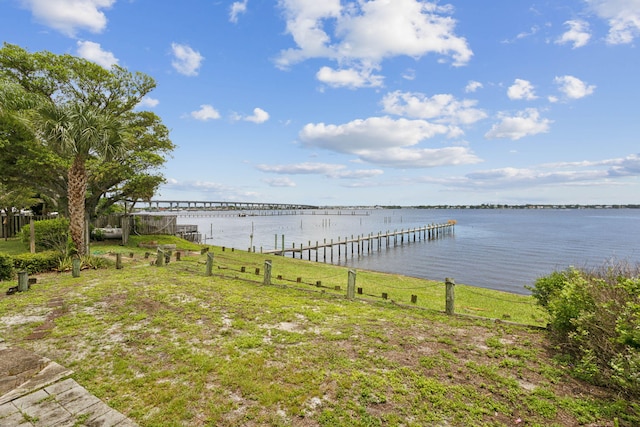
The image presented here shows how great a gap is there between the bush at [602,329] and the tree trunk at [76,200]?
16996mm

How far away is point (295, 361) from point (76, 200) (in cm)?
1338

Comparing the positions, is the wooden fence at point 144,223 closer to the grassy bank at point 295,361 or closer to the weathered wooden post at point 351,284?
the grassy bank at point 295,361

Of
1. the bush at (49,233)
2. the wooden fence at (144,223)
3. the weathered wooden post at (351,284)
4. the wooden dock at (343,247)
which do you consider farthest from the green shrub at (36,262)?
the wooden dock at (343,247)

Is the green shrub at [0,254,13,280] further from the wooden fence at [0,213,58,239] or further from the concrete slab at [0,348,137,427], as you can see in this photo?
the wooden fence at [0,213,58,239]

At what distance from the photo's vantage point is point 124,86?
23844mm

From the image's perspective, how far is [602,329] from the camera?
5316 mm

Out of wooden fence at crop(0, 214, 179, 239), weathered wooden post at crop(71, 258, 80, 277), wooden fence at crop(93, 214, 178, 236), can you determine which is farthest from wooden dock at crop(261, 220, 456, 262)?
weathered wooden post at crop(71, 258, 80, 277)

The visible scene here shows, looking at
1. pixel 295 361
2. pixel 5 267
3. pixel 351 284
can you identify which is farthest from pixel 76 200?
pixel 295 361

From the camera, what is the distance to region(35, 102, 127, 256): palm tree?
12609mm

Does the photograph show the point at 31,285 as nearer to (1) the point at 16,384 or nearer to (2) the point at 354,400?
(1) the point at 16,384

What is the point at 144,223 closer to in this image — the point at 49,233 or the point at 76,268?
the point at 49,233

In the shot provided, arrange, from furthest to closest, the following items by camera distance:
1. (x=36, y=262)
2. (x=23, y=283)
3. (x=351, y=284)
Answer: (x=36, y=262) → (x=351, y=284) → (x=23, y=283)

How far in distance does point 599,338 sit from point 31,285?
14.9 m

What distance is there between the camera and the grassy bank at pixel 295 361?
14.1 ft
